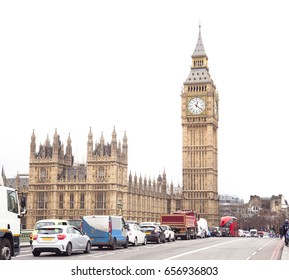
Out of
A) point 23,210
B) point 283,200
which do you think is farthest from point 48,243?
point 283,200

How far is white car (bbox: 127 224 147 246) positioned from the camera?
1273 inches

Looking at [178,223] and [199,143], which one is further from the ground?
[199,143]

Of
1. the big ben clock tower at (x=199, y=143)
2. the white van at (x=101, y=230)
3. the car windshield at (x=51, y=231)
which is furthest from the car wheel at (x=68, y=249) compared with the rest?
the big ben clock tower at (x=199, y=143)

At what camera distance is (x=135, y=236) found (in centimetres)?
3281

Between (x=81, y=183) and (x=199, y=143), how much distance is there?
30771 millimetres

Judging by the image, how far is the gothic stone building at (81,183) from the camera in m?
81.6

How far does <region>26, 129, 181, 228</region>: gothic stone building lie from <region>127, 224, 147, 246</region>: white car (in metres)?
43.8

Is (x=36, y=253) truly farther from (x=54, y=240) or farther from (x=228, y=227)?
(x=228, y=227)

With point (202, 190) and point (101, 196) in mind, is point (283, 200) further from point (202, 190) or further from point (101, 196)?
point (101, 196)

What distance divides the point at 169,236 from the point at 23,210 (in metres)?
23.0

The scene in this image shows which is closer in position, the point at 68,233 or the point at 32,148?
the point at 68,233

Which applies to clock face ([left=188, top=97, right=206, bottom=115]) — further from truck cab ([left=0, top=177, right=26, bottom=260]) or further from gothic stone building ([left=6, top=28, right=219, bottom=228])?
truck cab ([left=0, top=177, right=26, bottom=260])

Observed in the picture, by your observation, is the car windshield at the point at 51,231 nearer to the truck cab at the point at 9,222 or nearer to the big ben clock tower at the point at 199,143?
the truck cab at the point at 9,222

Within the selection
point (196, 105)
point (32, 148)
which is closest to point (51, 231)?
point (32, 148)
